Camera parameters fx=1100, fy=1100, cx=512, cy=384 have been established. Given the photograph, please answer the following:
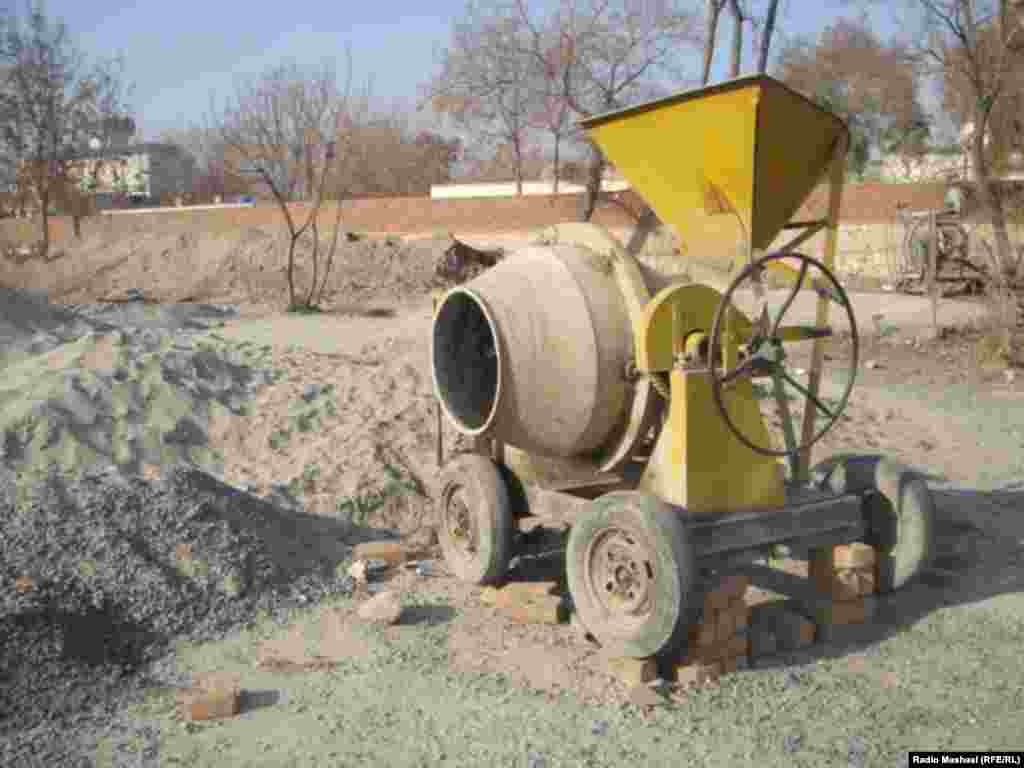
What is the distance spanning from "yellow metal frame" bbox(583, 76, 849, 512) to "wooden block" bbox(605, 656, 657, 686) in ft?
2.22

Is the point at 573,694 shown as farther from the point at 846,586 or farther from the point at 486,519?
the point at 846,586

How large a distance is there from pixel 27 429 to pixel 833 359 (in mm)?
8851

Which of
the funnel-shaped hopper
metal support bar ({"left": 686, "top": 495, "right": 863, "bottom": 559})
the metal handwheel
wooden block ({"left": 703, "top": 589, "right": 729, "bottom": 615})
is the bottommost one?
wooden block ({"left": 703, "top": 589, "right": 729, "bottom": 615})

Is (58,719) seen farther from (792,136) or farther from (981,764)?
(792,136)

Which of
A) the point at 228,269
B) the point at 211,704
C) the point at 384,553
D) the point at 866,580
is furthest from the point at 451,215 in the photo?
the point at 211,704

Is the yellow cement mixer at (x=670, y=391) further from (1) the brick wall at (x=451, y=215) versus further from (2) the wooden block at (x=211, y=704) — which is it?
(1) the brick wall at (x=451, y=215)

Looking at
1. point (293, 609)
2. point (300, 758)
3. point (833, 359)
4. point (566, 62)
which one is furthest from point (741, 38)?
point (300, 758)

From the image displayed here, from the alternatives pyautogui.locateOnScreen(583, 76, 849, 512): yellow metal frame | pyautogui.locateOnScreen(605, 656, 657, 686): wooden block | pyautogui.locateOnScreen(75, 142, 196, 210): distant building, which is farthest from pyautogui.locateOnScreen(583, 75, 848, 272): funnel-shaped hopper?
pyautogui.locateOnScreen(75, 142, 196, 210): distant building

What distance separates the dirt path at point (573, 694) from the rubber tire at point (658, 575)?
188 mm

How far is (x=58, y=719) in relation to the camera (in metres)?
4.19

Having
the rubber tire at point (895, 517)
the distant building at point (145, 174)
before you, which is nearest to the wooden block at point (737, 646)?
the rubber tire at point (895, 517)

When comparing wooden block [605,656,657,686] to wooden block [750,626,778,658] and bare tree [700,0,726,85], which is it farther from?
bare tree [700,0,726,85]

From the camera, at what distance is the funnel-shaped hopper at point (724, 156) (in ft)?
15.2

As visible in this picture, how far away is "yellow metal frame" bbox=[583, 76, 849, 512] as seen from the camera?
4.62m
